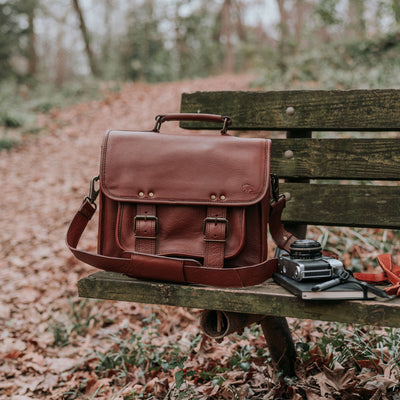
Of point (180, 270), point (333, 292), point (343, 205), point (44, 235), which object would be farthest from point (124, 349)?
point (44, 235)

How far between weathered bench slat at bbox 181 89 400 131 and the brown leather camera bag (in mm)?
602

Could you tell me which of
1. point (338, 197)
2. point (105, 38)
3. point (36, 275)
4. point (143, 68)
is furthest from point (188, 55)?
point (338, 197)

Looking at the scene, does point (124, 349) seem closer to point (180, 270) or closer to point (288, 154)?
point (180, 270)

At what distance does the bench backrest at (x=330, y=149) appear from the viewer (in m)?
2.05

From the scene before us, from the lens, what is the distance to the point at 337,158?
2.11m

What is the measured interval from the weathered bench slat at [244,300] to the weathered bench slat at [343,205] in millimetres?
673

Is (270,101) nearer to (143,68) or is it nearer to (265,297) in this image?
(265,297)

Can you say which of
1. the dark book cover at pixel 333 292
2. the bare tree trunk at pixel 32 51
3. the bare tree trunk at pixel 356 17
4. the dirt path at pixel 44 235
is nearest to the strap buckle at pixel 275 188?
the dark book cover at pixel 333 292

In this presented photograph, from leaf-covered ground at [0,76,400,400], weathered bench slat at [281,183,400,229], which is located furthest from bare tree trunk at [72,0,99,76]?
weathered bench slat at [281,183,400,229]

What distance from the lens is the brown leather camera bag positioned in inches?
62.9

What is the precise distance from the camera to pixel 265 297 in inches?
56.0

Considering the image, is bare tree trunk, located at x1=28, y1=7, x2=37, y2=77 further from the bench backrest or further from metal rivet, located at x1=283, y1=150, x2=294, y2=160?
metal rivet, located at x1=283, y1=150, x2=294, y2=160

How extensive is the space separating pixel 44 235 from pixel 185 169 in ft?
10.7

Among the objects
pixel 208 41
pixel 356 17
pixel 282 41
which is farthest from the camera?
pixel 208 41
